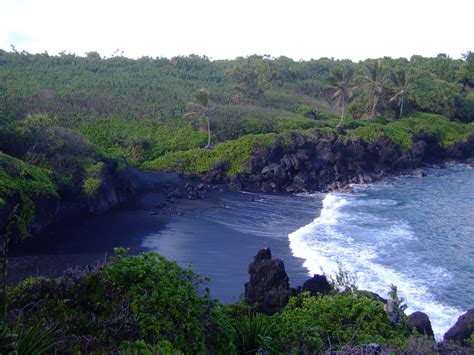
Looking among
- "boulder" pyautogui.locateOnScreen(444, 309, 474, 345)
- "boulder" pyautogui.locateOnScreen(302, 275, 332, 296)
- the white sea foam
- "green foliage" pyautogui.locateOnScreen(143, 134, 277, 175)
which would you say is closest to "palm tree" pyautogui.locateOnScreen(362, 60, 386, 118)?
"green foliage" pyautogui.locateOnScreen(143, 134, 277, 175)

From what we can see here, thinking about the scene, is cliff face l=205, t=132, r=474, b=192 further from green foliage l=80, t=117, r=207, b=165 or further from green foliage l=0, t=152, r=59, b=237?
green foliage l=0, t=152, r=59, b=237

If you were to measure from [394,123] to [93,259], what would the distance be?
144ft

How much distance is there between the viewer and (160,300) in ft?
29.6

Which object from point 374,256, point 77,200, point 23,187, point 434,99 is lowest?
point 374,256

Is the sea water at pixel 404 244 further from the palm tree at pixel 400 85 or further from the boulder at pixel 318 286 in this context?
the palm tree at pixel 400 85

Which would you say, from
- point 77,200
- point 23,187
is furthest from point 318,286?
point 77,200

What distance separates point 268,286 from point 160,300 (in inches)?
343

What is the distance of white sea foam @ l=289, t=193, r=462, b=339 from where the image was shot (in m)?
20.5

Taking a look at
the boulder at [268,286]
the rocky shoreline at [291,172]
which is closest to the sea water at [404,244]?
the rocky shoreline at [291,172]

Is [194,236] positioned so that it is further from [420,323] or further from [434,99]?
[434,99]

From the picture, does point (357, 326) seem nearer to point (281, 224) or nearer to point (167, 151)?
point (281, 224)

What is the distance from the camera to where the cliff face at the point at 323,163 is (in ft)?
144

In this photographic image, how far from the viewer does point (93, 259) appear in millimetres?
24406

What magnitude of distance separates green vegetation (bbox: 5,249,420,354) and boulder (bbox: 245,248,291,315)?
5411 millimetres
